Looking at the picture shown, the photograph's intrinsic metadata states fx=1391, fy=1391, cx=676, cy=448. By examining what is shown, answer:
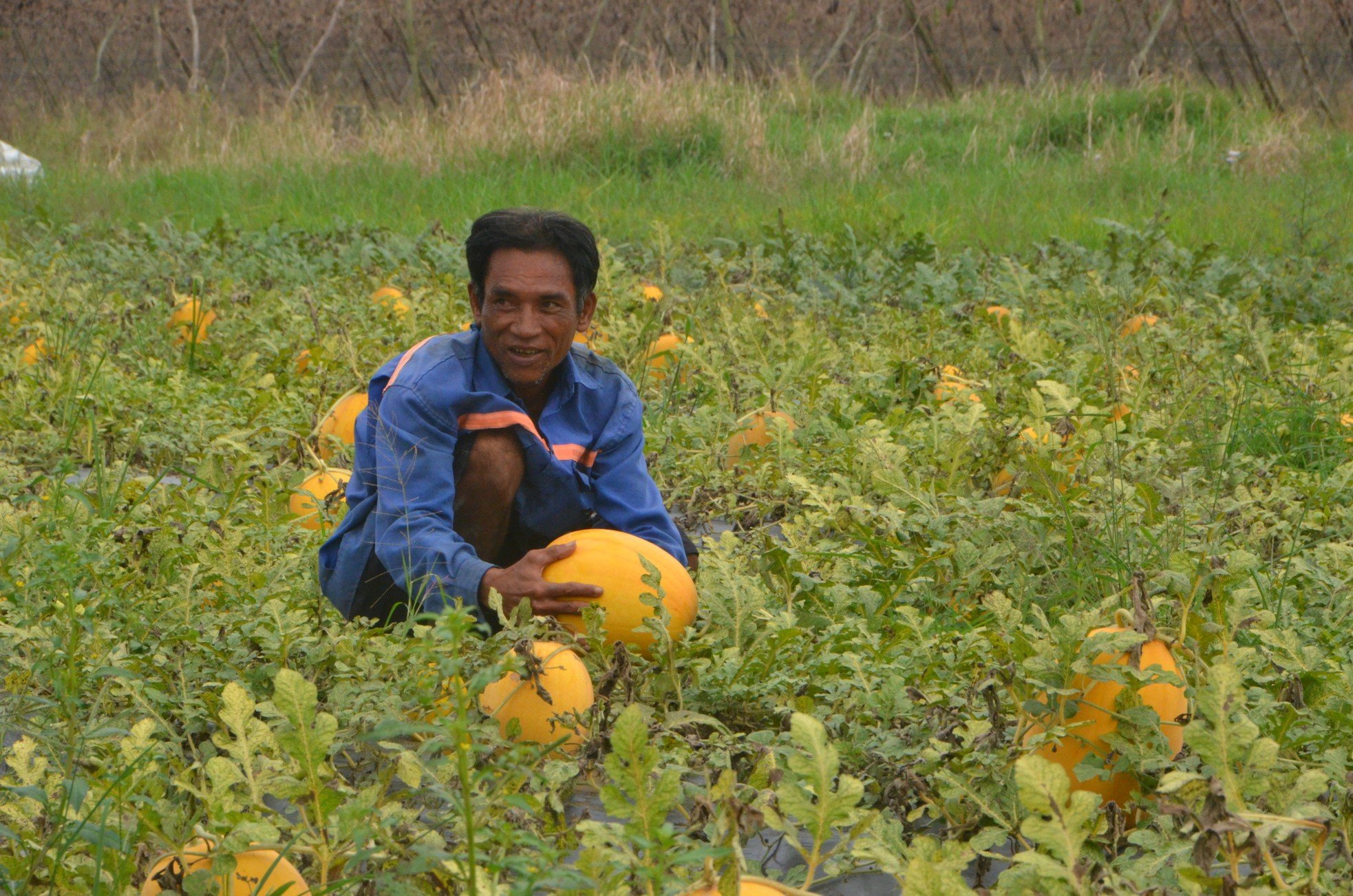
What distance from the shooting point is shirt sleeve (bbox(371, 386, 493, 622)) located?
2.78 m

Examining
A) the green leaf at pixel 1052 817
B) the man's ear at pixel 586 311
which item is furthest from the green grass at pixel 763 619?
the man's ear at pixel 586 311

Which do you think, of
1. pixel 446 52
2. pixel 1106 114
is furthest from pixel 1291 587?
pixel 446 52

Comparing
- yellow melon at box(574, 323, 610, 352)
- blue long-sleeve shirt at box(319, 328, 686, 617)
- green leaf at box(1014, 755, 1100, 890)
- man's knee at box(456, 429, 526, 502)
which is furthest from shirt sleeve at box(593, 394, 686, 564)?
yellow melon at box(574, 323, 610, 352)

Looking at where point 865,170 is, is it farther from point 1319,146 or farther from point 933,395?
point 933,395

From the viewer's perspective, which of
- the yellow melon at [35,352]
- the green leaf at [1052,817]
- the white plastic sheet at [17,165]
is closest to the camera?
the green leaf at [1052,817]

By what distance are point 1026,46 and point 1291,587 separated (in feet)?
48.9

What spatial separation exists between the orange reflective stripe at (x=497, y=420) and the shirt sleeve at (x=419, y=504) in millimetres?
43

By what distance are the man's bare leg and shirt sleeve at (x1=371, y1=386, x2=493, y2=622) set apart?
0.04m

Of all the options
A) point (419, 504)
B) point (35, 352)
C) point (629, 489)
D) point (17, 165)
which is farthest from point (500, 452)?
point (17, 165)

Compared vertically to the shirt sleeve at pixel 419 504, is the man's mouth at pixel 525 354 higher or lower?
higher

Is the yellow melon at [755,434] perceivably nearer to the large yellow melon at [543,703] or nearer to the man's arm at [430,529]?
the man's arm at [430,529]

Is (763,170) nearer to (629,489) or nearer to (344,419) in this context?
(344,419)

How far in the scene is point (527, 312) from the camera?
3020 millimetres

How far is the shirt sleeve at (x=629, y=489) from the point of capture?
313 cm
